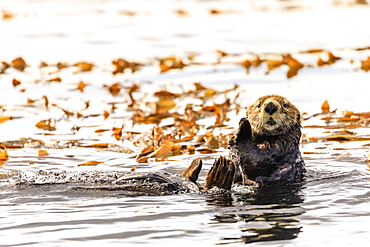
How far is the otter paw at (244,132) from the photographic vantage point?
5.16 metres

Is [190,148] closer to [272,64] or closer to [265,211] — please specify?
[265,211]

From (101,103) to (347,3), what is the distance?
1194 cm

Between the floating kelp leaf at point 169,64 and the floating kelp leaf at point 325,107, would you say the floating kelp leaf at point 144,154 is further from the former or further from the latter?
the floating kelp leaf at point 169,64

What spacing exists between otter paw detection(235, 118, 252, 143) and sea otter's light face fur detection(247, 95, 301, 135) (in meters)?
0.21

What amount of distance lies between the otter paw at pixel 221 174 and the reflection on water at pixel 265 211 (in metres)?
0.08

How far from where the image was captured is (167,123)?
8.52 metres

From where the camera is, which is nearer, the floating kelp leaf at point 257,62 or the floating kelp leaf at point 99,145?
the floating kelp leaf at point 99,145

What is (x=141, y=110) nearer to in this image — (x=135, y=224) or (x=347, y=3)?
(x=135, y=224)

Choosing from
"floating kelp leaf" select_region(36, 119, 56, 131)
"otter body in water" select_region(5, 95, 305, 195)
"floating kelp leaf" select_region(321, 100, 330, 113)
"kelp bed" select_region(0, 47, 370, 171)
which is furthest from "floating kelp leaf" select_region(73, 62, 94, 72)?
"otter body in water" select_region(5, 95, 305, 195)

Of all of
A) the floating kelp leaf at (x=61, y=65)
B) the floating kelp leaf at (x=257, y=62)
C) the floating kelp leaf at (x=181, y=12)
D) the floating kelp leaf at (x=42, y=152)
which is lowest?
the floating kelp leaf at (x=42, y=152)

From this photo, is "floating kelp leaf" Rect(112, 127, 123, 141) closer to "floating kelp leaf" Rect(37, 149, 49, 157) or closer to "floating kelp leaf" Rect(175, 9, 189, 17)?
"floating kelp leaf" Rect(37, 149, 49, 157)

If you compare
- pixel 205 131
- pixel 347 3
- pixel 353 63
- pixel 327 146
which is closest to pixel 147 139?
pixel 205 131

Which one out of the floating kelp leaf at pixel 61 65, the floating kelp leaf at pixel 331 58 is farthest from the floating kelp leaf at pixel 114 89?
the floating kelp leaf at pixel 331 58

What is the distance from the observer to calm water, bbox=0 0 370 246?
166 inches
